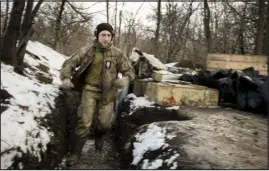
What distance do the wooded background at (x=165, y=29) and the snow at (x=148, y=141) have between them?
7.45 ft

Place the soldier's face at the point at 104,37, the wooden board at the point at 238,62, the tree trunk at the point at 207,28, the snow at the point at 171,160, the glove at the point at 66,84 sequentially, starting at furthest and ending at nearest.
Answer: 1. the tree trunk at the point at 207,28
2. the wooden board at the point at 238,62
3. the soldier's face at the point at 104,37
4. the glove at the point at 66,84
5. the snow at the point at 171,160

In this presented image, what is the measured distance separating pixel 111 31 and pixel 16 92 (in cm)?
142

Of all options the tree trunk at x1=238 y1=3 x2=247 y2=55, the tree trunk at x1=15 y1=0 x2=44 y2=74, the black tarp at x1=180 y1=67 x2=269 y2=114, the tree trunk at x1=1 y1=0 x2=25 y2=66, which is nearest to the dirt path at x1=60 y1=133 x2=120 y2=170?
the tree trunk at x1=1 y1=0 x2=25 y2=66

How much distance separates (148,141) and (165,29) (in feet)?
46.0

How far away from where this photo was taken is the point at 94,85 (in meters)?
4.64

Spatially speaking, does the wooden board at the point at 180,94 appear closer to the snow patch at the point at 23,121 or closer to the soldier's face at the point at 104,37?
the soldier's face at the point at 104,37

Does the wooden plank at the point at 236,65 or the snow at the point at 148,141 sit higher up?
the wooden plank at the point at 236,65

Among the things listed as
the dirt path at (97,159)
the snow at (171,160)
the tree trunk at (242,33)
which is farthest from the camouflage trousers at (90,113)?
the tree trunk at (242,33)

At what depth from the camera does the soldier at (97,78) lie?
451 centimetres

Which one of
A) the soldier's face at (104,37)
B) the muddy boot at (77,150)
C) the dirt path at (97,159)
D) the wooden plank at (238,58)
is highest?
the soldier's face at (104,37)

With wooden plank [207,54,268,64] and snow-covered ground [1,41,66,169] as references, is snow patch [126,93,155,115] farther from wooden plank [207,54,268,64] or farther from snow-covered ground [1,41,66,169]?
wooden plank [207,54,268,64]

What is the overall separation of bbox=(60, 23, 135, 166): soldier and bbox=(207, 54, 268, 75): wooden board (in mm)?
4477

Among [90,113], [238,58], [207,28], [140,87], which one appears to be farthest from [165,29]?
[90,113]

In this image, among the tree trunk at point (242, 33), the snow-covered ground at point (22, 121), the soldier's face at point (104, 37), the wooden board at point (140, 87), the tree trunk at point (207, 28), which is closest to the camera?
the snow-covered ground at point (22, 121)
